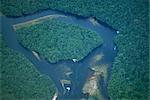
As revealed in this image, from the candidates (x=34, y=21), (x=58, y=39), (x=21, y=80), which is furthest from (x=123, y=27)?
(x=21, y=80)

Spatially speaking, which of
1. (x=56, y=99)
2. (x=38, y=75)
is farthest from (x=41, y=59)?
(x=56, y=99)

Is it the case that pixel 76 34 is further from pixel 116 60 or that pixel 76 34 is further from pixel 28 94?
pixel 28 94

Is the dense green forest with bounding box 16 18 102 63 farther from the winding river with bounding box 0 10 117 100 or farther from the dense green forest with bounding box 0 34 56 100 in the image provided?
the dense green forest with bounding box 0 34 56 100

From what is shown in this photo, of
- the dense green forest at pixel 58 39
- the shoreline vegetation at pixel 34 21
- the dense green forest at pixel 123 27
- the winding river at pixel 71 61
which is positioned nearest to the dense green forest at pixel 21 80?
the winding river at pixel 71 61

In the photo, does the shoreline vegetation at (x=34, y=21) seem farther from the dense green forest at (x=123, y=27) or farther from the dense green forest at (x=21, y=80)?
the dense green forest at (x=21, y=80)

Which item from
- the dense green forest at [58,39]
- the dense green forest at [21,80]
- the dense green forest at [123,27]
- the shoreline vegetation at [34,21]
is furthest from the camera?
the shoreline vegetation at [34,21]

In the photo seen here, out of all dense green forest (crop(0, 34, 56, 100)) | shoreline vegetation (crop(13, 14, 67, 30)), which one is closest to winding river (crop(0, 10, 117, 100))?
shoreline vegetation (crop(13, 14, 67, 30))
